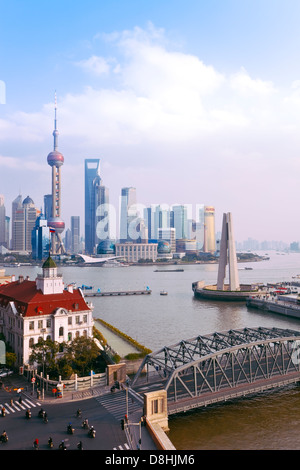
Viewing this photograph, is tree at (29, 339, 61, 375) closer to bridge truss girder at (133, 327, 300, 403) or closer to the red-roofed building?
the red-roofed building

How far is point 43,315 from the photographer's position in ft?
128

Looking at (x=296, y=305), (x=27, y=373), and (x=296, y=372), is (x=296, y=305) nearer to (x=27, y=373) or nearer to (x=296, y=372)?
(x=296, y=372)

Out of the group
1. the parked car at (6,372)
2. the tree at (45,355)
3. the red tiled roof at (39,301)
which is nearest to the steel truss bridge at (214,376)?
the tree at (45,355)

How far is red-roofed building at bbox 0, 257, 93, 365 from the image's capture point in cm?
3850

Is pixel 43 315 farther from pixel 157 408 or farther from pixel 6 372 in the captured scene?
pixel 157 408

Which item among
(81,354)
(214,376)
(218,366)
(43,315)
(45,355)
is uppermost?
(43,315)

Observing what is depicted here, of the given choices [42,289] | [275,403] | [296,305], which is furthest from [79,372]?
[296,305]

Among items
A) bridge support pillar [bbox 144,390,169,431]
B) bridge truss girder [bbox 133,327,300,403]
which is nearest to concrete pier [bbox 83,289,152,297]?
bridge truss girder [bbox 133,327,300,403]

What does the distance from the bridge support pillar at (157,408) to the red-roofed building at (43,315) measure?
47.4 ft

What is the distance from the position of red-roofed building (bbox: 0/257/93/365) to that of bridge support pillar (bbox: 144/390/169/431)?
14.4 metres

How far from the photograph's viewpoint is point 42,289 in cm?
4209

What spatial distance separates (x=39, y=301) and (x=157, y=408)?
1744 centimetres

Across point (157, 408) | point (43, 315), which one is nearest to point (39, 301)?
point (43, 315)
